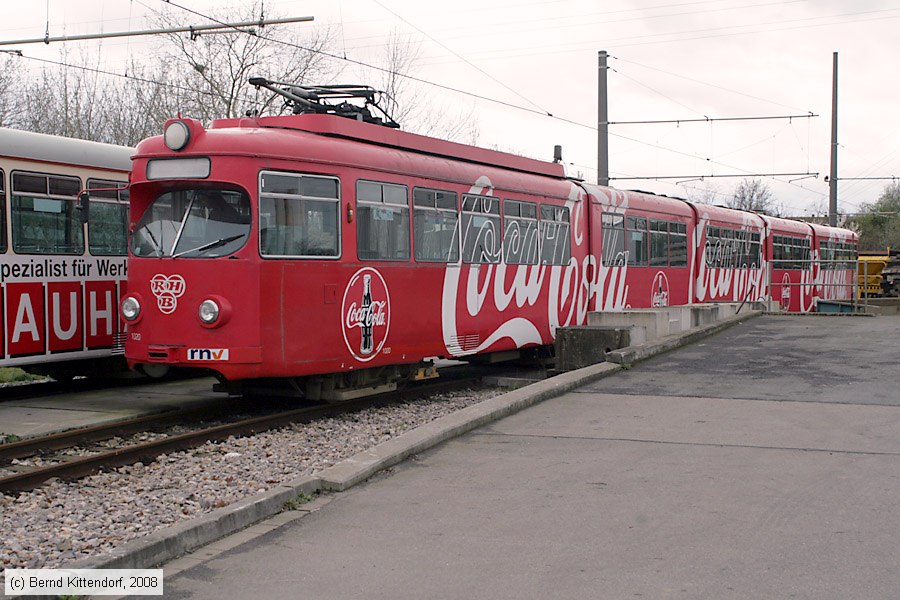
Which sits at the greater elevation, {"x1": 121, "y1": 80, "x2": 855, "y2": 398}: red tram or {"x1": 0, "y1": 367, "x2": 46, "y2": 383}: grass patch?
{"x1": 121, "y1": 80, "x2": 855, "y2": 398}: red tram

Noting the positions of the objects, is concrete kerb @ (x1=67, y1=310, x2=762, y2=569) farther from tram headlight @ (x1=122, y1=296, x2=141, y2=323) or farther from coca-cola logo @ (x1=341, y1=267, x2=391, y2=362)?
tram headlight @ (x1=122, y1=296, x2=141, y2=323)

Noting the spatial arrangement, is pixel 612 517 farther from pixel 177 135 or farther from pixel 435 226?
pixel 435 226

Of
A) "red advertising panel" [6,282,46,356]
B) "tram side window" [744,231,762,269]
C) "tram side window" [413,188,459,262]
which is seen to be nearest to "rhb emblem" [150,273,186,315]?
"red advertising panel" [6,282,46,356]

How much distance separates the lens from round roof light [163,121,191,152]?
35.7 feet

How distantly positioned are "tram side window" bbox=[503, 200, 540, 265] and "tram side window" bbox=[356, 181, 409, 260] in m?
2.83

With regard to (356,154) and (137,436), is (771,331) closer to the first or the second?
(356,154)

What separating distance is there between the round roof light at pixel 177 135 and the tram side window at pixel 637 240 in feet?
35.9

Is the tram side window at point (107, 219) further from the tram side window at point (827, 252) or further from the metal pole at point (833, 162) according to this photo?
the metal pole at point (833, 162)

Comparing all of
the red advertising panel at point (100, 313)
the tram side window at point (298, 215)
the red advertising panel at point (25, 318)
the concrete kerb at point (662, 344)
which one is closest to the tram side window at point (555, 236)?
the concrete kerb at point (662, 344)

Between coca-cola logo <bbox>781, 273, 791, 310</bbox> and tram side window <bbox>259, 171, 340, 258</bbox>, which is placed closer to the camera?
tram side window <bbox>259, 171, 340, 258</bbox>

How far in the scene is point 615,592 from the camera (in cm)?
502

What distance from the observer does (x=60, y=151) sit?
1283cm

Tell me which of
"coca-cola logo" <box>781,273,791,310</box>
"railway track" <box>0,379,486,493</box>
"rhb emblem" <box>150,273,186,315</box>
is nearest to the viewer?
"railway track" <box>0,379,486,493</box>

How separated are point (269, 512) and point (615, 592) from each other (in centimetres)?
248
